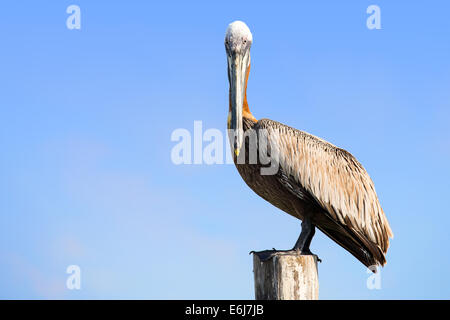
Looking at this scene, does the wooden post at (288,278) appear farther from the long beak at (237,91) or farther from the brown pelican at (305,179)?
the long beak at (237,91)

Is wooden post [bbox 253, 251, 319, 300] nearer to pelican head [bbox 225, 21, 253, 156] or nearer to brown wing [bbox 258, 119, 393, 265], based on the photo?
brown wing [bbox 258, 119, 393, 265]

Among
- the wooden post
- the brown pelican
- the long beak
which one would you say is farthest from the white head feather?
the wooden post

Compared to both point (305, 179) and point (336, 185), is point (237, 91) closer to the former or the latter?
point (305, 179)

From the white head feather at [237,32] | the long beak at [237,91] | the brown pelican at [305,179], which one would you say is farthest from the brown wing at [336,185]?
the white head feather at [237,32]

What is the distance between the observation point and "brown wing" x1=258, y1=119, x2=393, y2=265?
19.4 ft

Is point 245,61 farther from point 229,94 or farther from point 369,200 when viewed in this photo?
point 369,200

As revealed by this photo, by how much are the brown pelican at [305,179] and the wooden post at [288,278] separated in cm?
27

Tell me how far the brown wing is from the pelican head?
0.31 metres

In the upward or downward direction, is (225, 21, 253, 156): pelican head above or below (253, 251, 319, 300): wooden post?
above

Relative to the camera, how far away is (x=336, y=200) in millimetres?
5965

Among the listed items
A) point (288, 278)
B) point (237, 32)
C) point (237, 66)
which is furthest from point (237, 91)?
point (288, 278)

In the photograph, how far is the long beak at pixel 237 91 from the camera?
599cm
